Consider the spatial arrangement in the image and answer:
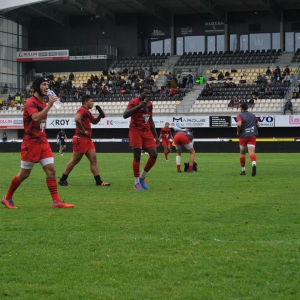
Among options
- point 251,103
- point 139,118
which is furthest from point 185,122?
point 139,118

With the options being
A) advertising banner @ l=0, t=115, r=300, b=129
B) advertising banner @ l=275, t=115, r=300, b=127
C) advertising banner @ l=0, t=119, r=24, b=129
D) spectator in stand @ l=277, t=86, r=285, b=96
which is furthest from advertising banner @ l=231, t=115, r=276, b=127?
advertising banner @ l=0, t=119, r=24, b=129

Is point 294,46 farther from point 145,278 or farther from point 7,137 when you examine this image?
point 145,278

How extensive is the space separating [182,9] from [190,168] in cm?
4373

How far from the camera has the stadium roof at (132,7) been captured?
57.8 metres

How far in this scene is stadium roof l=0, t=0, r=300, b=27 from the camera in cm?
5781

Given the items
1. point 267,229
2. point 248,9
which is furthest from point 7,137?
point 267,229

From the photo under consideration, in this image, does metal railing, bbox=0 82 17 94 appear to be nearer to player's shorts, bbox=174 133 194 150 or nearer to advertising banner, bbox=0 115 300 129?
advertising banner, bbox=0 115 300 129

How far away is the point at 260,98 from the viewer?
1950 inches

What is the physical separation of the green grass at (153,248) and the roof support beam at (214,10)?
46.3m

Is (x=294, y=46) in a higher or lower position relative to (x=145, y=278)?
higher

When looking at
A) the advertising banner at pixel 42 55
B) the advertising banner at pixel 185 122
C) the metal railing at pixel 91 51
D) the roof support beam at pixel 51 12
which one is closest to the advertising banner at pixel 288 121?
the advertising banner at pixel 185 122

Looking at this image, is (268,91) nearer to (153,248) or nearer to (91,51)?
(91,51)

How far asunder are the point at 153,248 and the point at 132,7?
2228 inches

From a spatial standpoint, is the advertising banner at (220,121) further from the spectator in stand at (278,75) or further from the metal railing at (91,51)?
the metal railing at (91,51)
